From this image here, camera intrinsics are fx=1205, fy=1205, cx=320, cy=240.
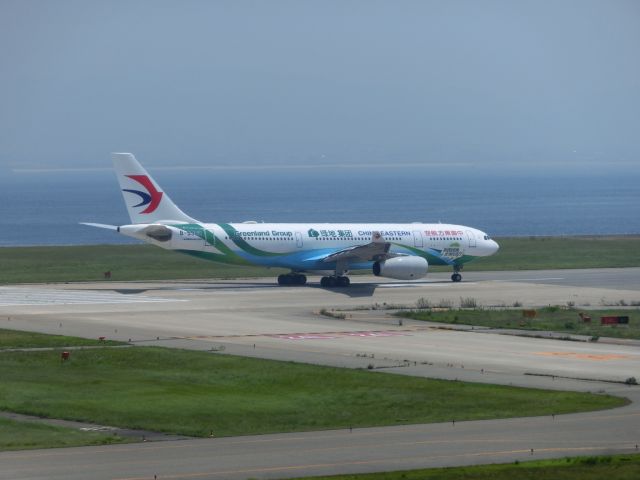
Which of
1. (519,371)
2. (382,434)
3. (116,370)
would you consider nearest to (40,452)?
(382,434)

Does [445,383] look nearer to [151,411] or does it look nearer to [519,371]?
[519,371]

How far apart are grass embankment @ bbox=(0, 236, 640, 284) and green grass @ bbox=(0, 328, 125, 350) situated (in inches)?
1095

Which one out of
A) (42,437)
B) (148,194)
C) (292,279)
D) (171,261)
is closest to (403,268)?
(292,279)

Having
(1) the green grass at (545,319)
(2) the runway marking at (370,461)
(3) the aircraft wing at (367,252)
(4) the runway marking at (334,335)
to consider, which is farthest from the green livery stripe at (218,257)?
(2) the runway marking at (370,461)

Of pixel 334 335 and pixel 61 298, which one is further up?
pixel 61 298

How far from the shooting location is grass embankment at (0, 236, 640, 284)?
79.6m

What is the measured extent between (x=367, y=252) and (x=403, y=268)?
2.33 m

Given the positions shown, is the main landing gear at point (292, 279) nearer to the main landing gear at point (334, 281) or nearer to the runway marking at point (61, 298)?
the main landing gear at point (334, 281)

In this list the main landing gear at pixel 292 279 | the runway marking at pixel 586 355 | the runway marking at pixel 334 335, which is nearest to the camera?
the runway marking at pixel 586 355

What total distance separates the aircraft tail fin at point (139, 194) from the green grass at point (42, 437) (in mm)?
40356

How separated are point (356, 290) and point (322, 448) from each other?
4395 cm

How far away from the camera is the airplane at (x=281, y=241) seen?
68562 mm

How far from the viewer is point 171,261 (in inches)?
3615

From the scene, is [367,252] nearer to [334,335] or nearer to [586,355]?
[334,335]
